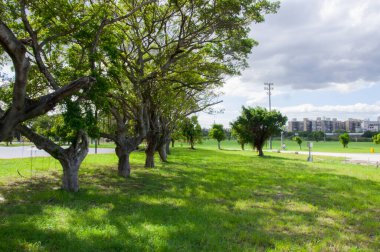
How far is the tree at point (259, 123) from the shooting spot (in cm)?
3662

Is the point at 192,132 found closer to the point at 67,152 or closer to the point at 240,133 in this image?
the point at 240,133

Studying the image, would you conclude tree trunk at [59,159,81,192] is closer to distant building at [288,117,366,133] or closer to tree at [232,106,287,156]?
tree at [232,106,287,156]

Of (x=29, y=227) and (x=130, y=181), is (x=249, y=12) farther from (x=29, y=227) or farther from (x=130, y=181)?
(x=29, y=227)

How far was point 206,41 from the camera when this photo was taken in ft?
43.9

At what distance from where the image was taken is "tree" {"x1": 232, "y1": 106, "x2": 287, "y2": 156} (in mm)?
36625

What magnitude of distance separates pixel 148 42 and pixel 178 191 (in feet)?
23.0

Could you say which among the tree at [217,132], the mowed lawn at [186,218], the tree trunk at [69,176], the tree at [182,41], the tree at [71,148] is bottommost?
the mowed lawn at [186,218]

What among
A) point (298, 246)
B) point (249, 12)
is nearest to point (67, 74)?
point (249, 12)

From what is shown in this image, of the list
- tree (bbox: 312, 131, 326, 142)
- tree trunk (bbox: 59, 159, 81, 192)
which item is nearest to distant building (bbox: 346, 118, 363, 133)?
tree (bbox: 312, 131, 326, 142)

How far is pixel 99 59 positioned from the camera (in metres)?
10.6

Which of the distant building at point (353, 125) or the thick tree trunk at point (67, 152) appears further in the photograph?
the distant building at point (353, 125)

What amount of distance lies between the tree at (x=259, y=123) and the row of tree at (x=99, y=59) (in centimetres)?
2014

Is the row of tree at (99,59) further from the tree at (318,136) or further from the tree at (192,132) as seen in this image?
the tree at (318,136)

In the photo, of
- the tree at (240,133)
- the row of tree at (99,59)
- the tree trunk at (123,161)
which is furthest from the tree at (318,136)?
the tree trunk at (123,161)
